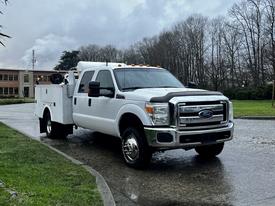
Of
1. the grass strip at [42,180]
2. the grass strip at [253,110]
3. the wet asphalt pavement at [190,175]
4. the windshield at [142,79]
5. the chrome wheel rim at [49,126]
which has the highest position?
the windshield at [142,79]

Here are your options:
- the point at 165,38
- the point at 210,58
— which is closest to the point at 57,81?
the point at 210,58

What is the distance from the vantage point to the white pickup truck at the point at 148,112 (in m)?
8.40

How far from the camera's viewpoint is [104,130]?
33.8 ft

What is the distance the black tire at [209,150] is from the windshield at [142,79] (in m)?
1.49

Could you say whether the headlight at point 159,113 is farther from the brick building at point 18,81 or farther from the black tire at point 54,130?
the brick building at point 18,81

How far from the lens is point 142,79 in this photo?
1027 cm

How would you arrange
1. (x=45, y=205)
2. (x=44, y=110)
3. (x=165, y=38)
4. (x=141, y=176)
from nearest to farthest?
(x=45, y=205), (x=141, y=176), (x=44, y=110), (x=165, y=38)

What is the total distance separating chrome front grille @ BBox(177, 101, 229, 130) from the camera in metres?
8.40

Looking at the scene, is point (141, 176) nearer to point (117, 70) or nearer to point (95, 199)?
point (95, 199)

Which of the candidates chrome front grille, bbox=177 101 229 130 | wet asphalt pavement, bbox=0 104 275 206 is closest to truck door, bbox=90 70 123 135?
wet asphalt pavement, bbox=0 104 275 206

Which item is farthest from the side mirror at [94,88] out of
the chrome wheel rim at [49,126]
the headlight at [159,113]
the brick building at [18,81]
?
the brick building at [18,81]

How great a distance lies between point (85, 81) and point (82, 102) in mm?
585

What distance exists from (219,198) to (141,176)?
77.3 inches

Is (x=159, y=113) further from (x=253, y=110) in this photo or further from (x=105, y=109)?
(x=253, y=110)
